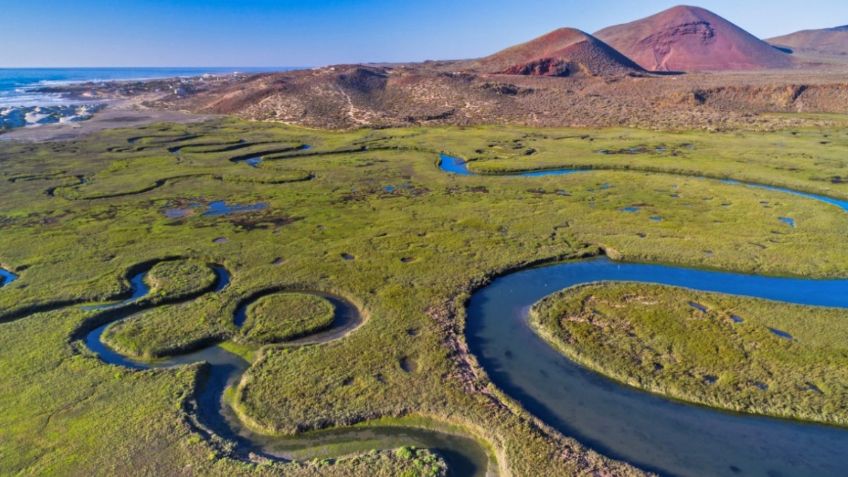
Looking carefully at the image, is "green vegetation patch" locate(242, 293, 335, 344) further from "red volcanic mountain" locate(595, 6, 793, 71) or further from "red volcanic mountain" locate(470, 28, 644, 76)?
"red volcanic mountain" locate(595, 6, 793, 71)

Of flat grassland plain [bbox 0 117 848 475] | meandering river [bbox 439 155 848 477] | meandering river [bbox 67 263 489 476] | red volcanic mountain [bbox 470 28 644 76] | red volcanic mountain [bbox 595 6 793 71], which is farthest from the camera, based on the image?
red volcanic mountain [bbox 595 6 793 71]

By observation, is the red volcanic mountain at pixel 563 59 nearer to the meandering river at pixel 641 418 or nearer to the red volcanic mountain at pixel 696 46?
the red volcanic mountain at pixel 696 46

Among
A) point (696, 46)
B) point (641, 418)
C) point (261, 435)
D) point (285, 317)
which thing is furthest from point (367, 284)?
point (696, 46)

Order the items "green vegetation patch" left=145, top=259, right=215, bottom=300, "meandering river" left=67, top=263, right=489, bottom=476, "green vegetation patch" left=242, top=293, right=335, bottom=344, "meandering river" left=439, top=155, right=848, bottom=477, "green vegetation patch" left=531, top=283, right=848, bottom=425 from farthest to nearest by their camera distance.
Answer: "green vegetation patch" left=145, top=259, right=215, bottom=300 → "green vegetation patch" left=242, top=293, right=335, bottom=344 → "green vegetation patch" left=531, top=283, right=848, bottom=425 → "meandering river" left=67, top=263, right=489, bottom=476 → "meandering river" left=439, top=155, right=848, bottom=477

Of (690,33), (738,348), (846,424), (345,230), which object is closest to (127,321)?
(345,230)

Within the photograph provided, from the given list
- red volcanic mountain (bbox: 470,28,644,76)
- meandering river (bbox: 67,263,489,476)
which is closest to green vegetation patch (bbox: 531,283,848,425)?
meandering river (bbox: 67,263,489,476)

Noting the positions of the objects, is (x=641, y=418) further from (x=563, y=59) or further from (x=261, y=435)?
(x=563, y=59)
